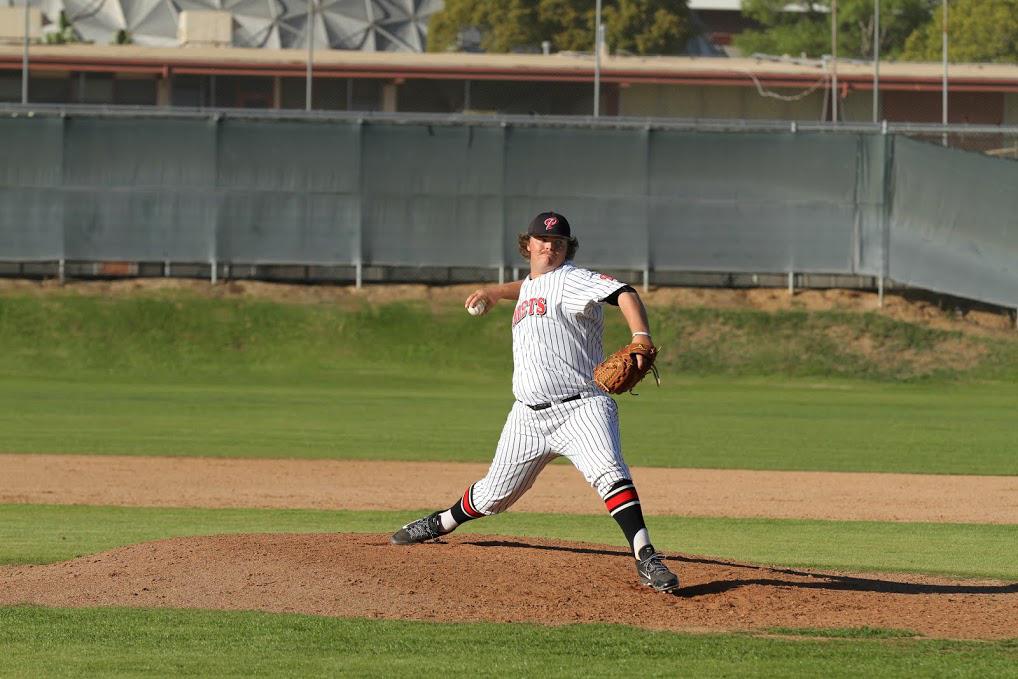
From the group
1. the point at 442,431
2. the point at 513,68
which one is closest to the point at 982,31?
the point at 513,68

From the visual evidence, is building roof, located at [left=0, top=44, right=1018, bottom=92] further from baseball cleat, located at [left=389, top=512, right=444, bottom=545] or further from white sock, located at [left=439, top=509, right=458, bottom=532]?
white sock, located at [left=439, top=509, right=458, bottom=532]

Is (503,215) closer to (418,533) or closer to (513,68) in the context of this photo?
(418,533)

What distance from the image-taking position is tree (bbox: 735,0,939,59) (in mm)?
57688

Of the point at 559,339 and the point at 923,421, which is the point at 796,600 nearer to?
the point at 559,339

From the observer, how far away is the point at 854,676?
5910 mm

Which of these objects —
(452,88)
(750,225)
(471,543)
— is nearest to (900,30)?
(452,88)

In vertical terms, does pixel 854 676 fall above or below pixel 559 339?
below

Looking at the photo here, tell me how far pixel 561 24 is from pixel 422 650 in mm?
49562

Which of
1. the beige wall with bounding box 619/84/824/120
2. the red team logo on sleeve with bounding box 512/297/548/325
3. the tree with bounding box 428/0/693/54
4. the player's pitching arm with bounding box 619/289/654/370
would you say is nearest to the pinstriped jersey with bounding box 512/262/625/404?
the red team logo on sleeve with bounding box 512/297/548/325

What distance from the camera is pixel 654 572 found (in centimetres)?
707

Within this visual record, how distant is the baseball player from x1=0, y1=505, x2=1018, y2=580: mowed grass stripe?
2.10m

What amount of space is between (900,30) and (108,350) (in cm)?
4445

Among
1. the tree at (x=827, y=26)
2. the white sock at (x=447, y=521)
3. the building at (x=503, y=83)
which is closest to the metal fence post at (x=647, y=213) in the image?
the building at (x=503, y=83)

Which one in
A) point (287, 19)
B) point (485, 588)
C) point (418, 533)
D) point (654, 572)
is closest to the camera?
point (654, 572)
